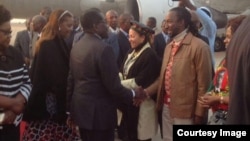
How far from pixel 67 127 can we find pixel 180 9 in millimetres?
1481

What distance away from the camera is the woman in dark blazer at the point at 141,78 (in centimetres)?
418

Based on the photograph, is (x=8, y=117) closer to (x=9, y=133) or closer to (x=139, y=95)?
(x=9, y=133)

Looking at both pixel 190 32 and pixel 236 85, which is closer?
pixel 236 85

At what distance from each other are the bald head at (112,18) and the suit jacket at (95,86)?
3.25 m

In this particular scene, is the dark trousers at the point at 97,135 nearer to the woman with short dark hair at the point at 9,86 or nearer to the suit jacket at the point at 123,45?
the woman with short dark hair at the point at 9,86

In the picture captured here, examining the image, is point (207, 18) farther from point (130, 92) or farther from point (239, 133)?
point (239, 133)

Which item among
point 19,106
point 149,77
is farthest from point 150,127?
point 19,106

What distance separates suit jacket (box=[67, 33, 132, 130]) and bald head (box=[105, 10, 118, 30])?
3255mm

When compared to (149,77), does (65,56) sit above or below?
above

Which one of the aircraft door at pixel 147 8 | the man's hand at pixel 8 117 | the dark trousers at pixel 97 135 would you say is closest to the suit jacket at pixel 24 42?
the dark trousers at pixel 97 135

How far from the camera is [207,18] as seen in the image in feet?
17.3

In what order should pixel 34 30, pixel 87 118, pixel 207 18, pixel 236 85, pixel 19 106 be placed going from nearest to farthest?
pixel 236 85 → pixel 19 106 → pixel 87 118 → pixel 207 18 → pixel 34 30

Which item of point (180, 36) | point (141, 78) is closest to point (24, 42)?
point (141, 78)

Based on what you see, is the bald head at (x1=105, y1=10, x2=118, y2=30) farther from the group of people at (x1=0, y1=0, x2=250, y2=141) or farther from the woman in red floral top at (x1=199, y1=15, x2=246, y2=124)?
the woman in red floral top at (x1=199, y1=15, x2=246, y2=124)
